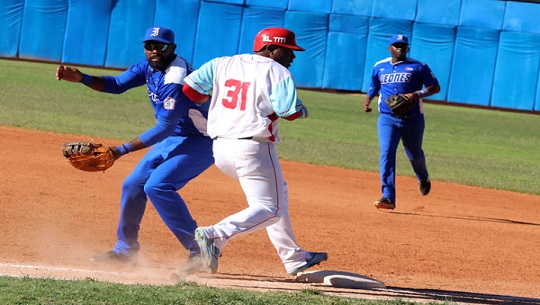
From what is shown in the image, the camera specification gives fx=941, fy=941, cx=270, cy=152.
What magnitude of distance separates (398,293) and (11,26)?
860 inches

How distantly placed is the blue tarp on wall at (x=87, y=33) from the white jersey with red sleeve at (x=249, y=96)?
2061 cm

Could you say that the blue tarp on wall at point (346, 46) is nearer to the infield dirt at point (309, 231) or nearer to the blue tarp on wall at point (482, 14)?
the blue tarp on wall at point (482, 14)

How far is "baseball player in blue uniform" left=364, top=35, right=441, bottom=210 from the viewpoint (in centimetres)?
1049

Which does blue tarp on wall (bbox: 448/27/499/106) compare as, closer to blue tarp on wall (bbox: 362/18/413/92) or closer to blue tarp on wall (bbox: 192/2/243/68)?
blue tarp on wall (bbox: 362/18/413/92)

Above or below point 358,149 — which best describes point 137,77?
above

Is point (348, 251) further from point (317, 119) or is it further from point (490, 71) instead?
point (490, 71)

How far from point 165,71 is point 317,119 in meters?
13.8

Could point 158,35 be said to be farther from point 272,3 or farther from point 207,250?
point 272,3

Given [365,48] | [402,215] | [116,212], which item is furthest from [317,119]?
[116,212]

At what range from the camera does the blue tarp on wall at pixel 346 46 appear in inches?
1061

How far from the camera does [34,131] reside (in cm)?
1448

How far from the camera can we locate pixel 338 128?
1931 centimetres

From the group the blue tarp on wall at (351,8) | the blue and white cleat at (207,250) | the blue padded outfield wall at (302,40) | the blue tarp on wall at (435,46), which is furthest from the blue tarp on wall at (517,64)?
the blue and white cleat at (207,250)

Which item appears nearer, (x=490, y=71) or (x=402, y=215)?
(x=402, y=215)
